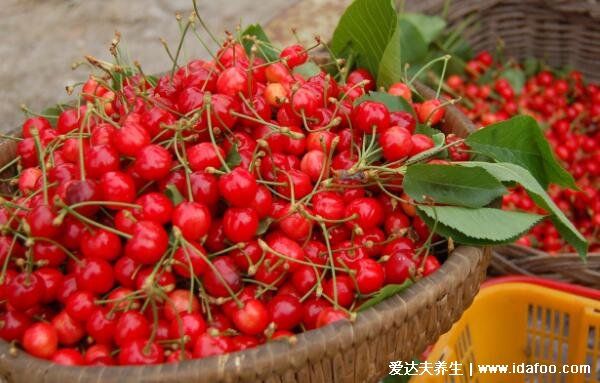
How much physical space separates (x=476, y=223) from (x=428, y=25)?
1264 mm

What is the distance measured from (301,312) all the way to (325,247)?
0.12 m

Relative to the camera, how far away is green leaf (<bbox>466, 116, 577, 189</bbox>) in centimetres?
116

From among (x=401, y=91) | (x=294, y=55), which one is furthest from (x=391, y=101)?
(x=294, y=55)

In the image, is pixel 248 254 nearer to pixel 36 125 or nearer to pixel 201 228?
pixel 201 228

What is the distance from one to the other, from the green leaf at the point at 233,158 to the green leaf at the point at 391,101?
276 mm

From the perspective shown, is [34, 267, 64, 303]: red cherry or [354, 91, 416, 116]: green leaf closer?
[34, 267, 64, 303]: red cherry

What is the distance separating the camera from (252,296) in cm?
96

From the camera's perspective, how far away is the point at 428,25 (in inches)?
83.9

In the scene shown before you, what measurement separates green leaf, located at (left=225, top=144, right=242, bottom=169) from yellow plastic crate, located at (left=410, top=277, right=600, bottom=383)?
2.08 ft

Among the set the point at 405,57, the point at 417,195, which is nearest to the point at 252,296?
the point at 417,195

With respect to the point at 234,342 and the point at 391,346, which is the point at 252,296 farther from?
the point at 391,346

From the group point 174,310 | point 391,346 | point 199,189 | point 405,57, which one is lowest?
point 391,346

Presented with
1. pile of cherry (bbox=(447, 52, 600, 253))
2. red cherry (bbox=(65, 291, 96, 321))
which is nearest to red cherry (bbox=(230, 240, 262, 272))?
red cherry (bbox=(65, 291, 96, 321))

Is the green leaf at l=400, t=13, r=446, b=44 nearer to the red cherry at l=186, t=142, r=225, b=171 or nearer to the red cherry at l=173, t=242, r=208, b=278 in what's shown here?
the red cherry at l=186, t=142, r=225, b=171
